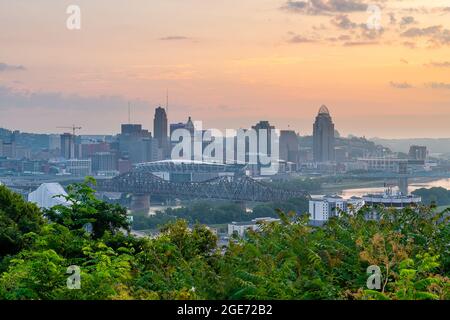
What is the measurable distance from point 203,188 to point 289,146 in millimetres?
16331

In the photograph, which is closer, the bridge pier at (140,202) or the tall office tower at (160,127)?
the bridge pier at (140,202)

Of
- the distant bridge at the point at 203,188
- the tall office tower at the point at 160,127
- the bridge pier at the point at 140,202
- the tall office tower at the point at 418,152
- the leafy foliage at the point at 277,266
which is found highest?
the tall office tower at the point at 160,127

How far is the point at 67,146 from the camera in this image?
69375mm

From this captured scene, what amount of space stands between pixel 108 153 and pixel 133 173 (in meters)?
12.3

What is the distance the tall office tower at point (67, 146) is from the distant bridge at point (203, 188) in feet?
55.6

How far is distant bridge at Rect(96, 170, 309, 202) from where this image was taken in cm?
4691

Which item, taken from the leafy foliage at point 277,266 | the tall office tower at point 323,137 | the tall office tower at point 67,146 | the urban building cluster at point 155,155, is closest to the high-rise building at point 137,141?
the urban building cluster at point 155,155

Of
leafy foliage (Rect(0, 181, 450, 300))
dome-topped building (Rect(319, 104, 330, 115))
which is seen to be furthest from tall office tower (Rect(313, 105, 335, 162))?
leafy foliage (Rect(0, 181, 450, 300))

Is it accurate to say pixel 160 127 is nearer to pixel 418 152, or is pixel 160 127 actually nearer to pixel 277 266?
pixel 418 152

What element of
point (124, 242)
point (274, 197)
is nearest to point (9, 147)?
point (274, 197)

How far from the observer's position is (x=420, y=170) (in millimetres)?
60812

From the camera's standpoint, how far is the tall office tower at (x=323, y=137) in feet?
162

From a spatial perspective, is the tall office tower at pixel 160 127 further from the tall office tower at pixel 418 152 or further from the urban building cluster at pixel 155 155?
the tall office tower at pixel 418 152

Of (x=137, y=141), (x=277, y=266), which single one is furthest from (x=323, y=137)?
(x=277, y=266)
